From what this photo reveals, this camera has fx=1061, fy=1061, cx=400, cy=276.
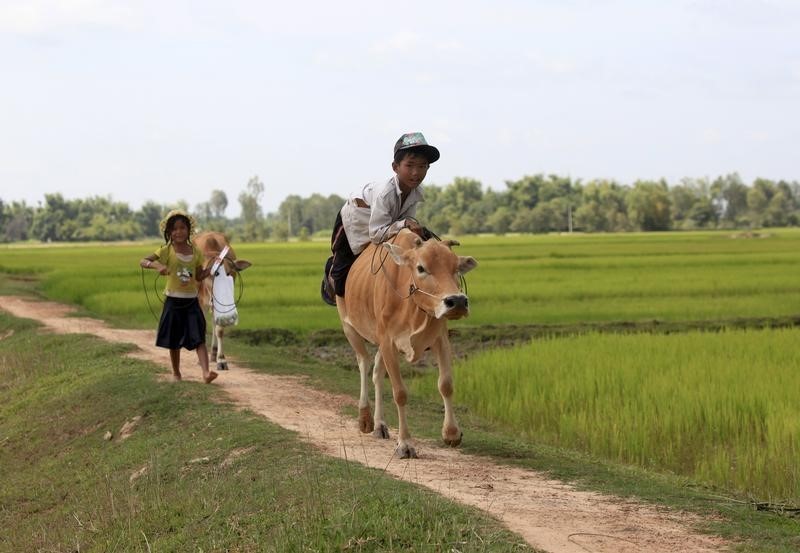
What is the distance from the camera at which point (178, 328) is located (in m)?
8.38

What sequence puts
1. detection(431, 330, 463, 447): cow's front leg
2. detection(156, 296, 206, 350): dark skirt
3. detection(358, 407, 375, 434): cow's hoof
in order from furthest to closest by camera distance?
detection(156, 296, 206, 350): dark skirt
detection(358, 407, 375, 434): cow's hoof
detection(431, 330, 463, 447): cow's front leg

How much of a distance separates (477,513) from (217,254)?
6278 mm

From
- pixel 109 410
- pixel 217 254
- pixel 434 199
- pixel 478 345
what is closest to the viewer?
pixel 109 410

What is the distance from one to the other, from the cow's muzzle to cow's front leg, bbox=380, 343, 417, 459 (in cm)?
66

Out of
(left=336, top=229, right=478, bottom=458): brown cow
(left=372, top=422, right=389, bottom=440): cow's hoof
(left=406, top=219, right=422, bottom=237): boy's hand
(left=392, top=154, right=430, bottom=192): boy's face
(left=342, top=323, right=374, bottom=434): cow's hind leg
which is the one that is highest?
(left=392, top=154, right=430, bottom=192): boy's face

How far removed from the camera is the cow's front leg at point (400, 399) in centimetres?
554

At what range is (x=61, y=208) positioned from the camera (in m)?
94.2

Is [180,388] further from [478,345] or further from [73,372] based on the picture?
[478,345]

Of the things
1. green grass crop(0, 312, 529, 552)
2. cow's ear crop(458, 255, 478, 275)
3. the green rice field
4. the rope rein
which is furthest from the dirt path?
the green rice field

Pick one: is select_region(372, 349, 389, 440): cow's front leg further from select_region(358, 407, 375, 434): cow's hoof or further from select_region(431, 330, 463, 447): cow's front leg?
select_region(431, 330, 463, 447): cow's front leg

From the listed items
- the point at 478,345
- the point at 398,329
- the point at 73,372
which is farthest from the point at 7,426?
the point at 478,345

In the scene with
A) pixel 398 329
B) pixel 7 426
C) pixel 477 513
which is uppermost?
pixel 398 329

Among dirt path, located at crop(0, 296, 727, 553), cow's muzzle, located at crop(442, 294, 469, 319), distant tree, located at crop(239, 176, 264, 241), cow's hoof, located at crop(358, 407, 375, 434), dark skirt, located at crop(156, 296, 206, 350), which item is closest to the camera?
dirt path, located at crop(0, 296, 727, 553)

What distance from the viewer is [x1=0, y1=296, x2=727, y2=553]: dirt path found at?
395 centimetres
